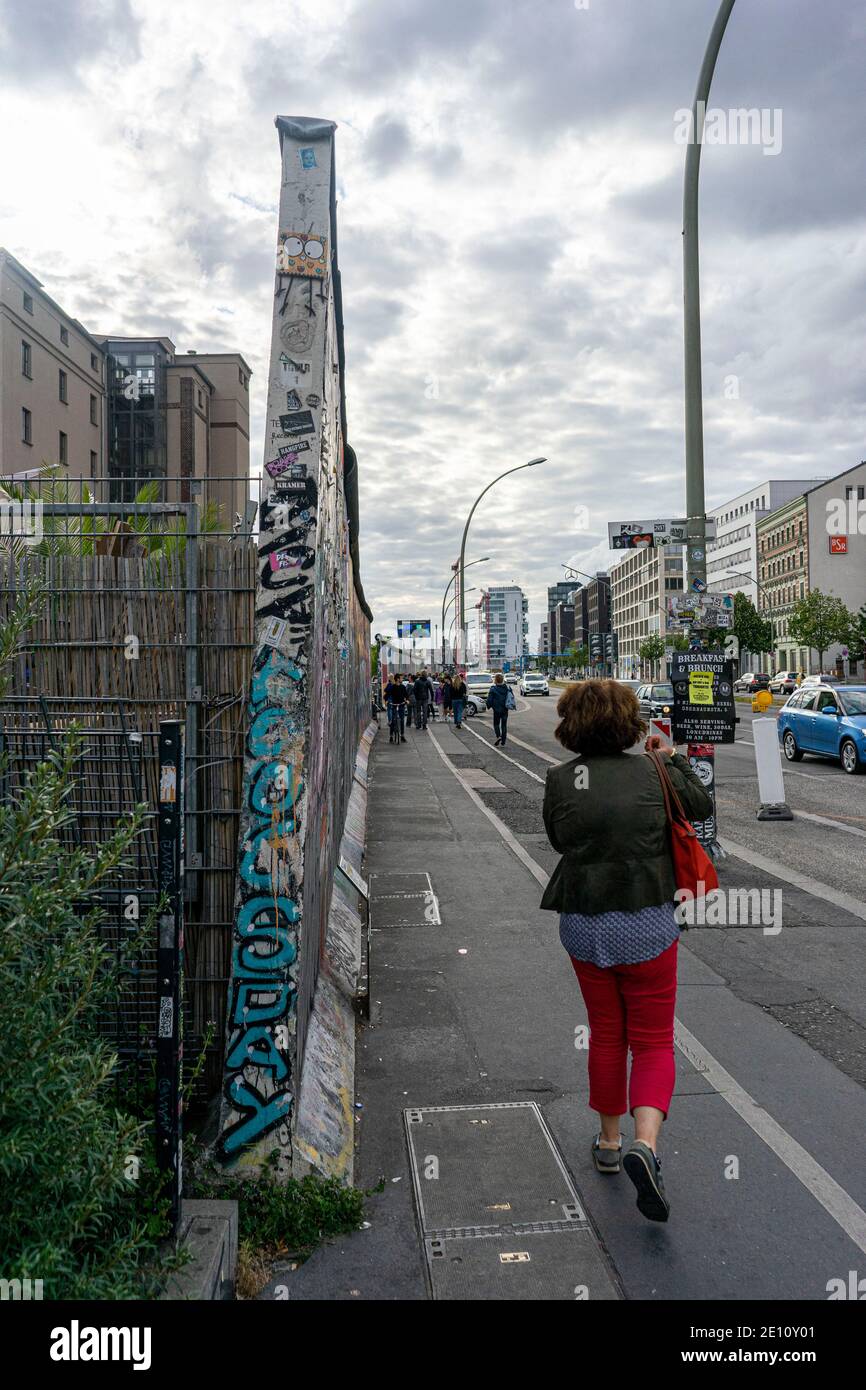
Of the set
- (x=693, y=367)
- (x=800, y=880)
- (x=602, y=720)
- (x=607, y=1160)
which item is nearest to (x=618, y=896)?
(x=602, y=720)

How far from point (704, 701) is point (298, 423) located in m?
7.19

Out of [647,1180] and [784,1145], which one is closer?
[647,1180]

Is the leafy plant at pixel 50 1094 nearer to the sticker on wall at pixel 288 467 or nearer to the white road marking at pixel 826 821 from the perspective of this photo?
the sticker on wall at pixel 288 467

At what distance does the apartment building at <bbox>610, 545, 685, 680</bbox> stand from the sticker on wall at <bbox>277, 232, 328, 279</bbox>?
117453 mm

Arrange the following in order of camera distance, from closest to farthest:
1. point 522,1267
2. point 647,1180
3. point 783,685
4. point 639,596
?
point 522,1267 → point 647,1180 → point 783,685 → point 639,596

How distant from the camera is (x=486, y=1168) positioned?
12.9 feet

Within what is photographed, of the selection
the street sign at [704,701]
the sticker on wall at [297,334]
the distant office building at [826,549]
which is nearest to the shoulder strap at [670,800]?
the sticker on wall at [297,334]

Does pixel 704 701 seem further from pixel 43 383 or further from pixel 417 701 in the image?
pixel 43 383

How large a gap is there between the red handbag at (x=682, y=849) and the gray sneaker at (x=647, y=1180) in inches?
37.9

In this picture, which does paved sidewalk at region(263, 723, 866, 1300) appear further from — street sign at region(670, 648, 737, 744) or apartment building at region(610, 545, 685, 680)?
apartment building at region(610, 545, 685, 680)

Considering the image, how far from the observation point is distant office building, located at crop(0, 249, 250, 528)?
40781 mm
